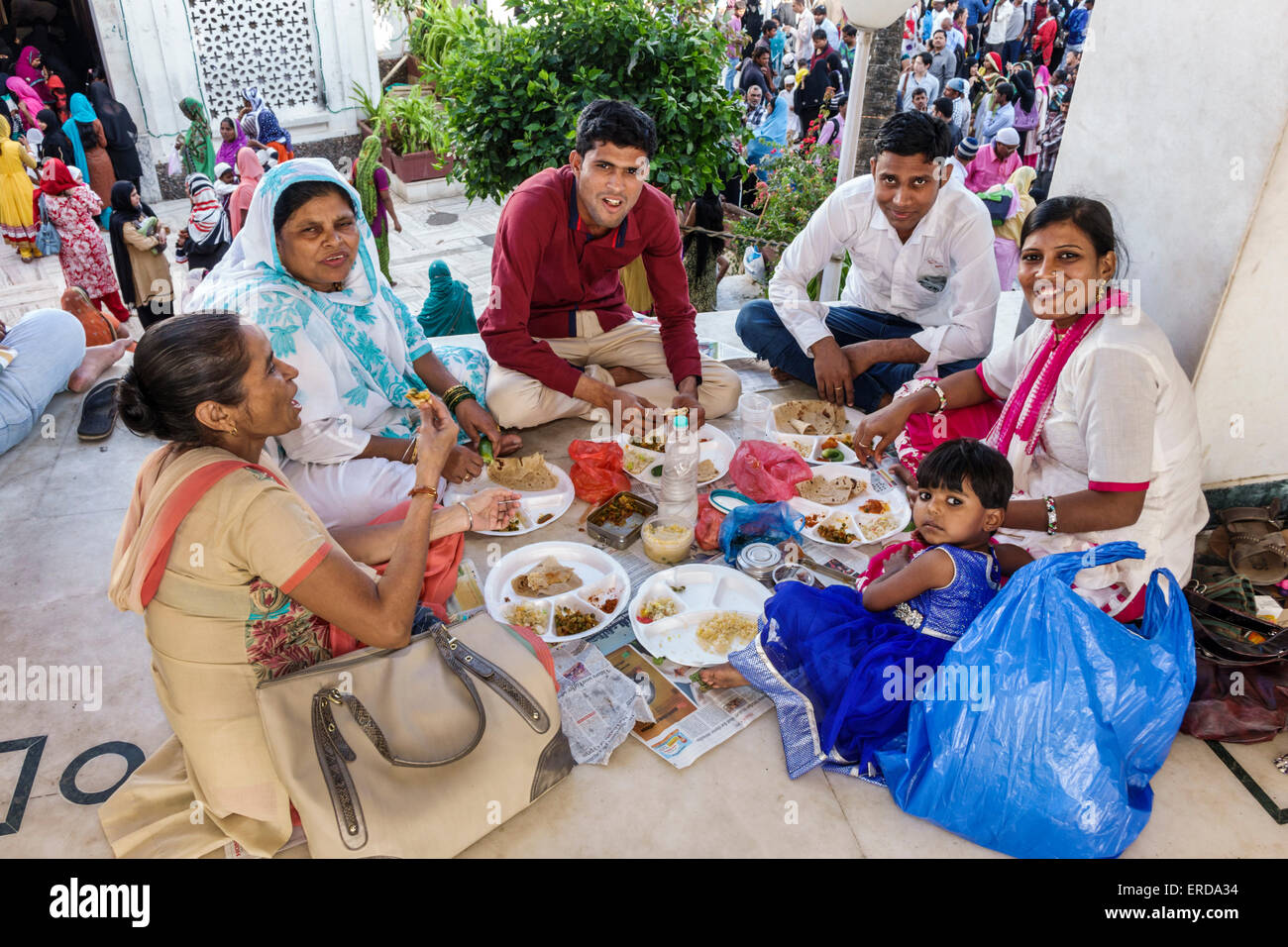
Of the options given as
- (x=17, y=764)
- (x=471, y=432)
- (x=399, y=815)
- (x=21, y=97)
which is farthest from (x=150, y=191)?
(x=399, y=815)

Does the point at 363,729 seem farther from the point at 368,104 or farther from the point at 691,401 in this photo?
the point at 368,104

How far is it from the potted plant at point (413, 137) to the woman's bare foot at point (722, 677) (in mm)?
8289

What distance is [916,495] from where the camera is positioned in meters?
2.37

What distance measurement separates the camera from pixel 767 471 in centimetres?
321

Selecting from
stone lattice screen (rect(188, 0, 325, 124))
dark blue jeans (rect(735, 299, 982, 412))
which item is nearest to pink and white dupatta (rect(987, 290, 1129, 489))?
dark blue jeans (rect(735, 299, 982, 412))

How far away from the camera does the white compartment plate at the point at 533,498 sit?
3.11 meters

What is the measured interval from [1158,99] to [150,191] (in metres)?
9.79

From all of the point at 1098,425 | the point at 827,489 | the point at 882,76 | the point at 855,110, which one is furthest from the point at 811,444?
the point at 882,76

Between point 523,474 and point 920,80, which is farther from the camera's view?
point 920,80

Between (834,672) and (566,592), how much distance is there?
91 centimetres

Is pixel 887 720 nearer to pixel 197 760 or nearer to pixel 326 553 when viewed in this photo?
pixel 326 553

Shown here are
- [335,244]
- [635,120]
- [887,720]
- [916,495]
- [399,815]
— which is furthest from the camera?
[635,120]
